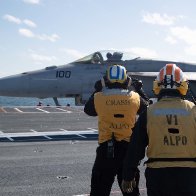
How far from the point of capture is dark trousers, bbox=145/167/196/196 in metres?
4.09

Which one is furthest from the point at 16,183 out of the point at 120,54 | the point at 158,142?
the point at 120,54

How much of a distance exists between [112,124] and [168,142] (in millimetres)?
1428

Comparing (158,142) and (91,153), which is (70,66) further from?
(158,142)

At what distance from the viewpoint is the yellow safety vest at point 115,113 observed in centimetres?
545

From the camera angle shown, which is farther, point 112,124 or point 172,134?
point 112,124

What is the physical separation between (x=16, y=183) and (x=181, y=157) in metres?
4.55

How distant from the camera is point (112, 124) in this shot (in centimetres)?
547

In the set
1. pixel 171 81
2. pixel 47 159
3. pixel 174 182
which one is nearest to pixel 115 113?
pixel 171 81

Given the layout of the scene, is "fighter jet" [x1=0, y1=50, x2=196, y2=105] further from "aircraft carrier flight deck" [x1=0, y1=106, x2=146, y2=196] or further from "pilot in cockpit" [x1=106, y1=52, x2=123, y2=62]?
"aircraft carrier flight deck" [x1=0, y1=106, x2=146, y2=196]

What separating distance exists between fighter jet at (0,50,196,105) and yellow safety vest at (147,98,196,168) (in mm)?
11975

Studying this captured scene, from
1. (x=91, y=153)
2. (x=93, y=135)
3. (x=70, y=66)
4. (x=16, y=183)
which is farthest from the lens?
(x=70, y=66)

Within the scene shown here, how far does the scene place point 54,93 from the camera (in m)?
16.4

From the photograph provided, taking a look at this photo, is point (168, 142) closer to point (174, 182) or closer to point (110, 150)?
point (174, 182)

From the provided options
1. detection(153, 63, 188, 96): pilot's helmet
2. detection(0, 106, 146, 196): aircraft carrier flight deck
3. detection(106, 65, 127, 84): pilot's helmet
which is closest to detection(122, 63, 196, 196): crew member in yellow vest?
detection(153, 63, 188, 96): pilot's helmet
